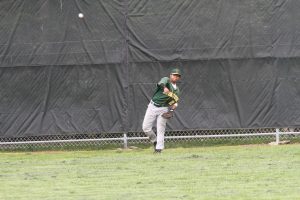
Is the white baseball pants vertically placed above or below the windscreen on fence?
below

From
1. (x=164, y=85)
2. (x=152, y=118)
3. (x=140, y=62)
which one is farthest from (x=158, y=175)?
(x=140, y=62)

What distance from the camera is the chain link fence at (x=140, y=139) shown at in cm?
1589

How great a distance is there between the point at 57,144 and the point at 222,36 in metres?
4.47

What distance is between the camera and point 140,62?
51.8ft

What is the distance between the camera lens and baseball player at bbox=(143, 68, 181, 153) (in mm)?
14219

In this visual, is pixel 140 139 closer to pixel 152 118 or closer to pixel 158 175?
pixel 152 118

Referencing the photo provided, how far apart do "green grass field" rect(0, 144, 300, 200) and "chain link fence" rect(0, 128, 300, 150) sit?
40.9 inches

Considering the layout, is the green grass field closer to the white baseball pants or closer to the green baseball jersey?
the white baseball pants

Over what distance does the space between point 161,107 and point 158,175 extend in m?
4.20

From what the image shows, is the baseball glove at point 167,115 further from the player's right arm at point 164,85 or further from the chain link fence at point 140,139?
the chain link fence at point 140,139

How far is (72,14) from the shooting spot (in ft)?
52.3

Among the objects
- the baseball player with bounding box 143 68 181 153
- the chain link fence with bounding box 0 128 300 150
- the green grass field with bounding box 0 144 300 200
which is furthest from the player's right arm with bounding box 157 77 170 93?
the chain link fence with bounding box 0 128 300 150

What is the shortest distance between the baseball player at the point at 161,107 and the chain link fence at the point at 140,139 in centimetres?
125

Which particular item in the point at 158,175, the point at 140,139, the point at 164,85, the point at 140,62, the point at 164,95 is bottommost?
the point at 158,175
